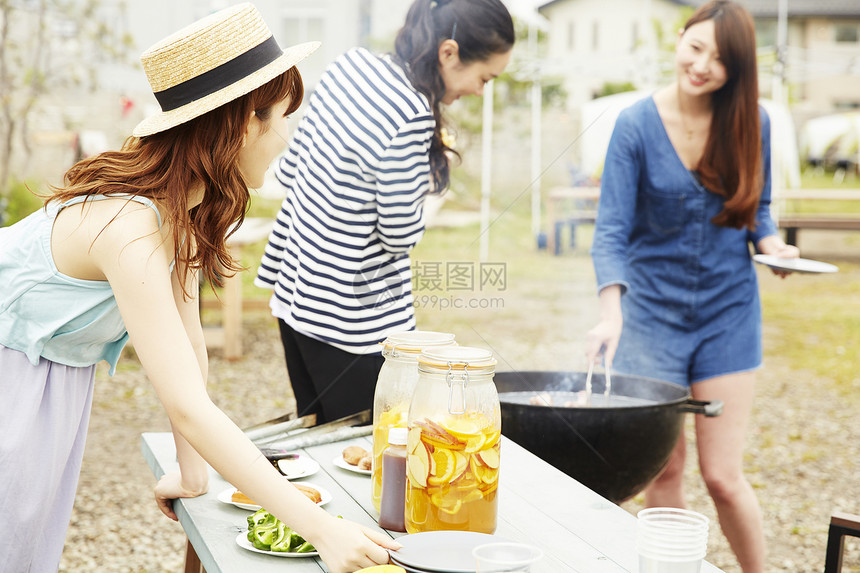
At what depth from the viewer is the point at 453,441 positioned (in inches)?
40.6

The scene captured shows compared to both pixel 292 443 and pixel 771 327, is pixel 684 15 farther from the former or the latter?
pixel 292 443

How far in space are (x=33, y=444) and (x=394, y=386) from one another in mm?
514

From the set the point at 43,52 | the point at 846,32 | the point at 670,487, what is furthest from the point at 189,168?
the point at 846,32

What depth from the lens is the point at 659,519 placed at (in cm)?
101

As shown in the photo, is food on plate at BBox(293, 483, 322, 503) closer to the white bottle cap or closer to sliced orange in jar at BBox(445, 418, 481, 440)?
the white bottle cap

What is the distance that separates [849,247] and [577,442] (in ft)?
33.2

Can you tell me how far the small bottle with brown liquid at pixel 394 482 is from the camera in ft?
3.72

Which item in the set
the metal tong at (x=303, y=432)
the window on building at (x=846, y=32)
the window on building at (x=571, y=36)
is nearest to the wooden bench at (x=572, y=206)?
the window on building at (x=571, y=36)

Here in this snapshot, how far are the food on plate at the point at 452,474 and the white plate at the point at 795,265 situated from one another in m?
1.12

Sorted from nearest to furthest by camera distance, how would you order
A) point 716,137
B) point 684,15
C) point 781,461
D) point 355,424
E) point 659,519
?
1. point 659,519
2. point 355,424
3. point 716,137
4. point 781,461
5. point 684,15

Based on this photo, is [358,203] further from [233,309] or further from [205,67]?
[233,309]

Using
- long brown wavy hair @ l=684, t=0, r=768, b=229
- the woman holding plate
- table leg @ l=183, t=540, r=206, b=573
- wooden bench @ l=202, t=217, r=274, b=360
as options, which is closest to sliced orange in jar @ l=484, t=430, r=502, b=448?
table leg @ l=183, t=540, r=206, b=573

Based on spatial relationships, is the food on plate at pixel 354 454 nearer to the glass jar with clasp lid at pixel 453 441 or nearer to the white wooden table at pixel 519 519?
the white wooden table at pixel 519 519

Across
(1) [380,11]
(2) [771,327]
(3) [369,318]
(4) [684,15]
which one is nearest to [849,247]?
(4) [684,15]
